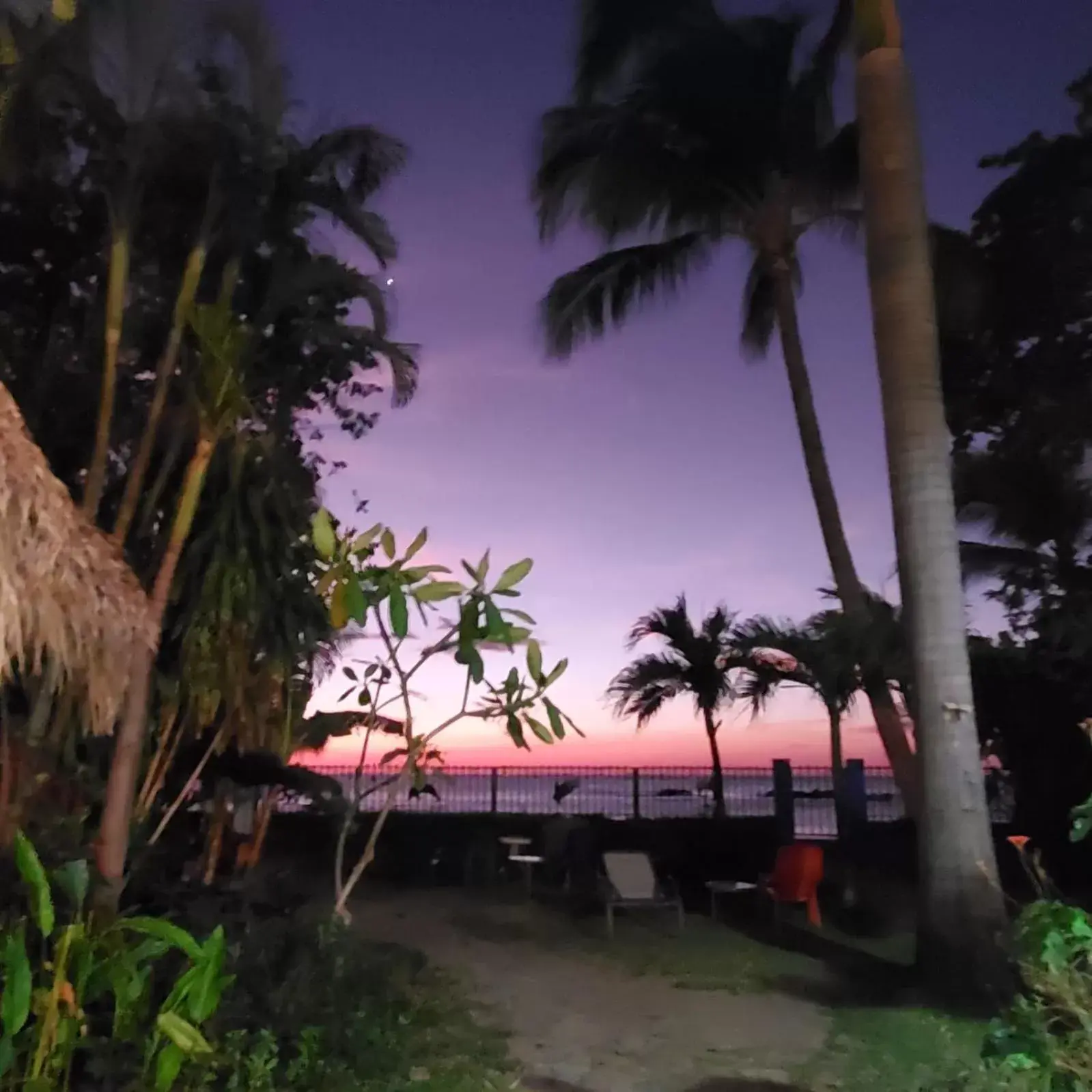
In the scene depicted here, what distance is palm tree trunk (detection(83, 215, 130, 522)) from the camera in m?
6.09

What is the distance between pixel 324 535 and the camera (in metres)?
5.61

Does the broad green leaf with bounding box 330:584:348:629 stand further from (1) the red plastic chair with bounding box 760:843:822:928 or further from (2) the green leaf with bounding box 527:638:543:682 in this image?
(1) the red plastic chair with bounding box 760:843:822:928

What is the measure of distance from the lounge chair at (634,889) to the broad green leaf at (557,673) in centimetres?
338

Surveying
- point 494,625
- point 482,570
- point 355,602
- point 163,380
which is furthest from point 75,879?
point 163,380

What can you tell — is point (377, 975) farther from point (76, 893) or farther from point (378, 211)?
point (378, 211)

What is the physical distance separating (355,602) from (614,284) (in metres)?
6.15

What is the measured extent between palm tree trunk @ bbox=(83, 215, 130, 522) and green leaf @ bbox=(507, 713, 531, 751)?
8.57 ft

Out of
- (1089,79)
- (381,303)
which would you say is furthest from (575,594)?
(1089,79)

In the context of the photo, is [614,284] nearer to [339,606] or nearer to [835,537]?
[835,537]

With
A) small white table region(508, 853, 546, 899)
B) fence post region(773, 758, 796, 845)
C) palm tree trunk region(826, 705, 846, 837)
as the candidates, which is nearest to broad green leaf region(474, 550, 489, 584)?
small white table region(508, 853, 546, 899)

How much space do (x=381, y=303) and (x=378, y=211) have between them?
2.02 feet

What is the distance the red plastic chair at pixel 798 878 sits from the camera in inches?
352

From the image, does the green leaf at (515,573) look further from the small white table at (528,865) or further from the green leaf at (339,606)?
the small white table at (528,865)

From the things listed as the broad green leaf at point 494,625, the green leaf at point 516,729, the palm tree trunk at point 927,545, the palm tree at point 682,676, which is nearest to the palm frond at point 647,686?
the palm tree at point 682,676
